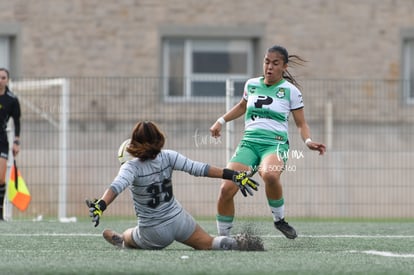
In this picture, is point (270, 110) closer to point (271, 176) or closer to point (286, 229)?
point (271, 176)

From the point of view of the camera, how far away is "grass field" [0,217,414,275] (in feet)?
31.5

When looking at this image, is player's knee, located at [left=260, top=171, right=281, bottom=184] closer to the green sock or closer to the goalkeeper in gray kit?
the green sock

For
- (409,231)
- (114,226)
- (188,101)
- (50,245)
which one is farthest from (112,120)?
(50,245)

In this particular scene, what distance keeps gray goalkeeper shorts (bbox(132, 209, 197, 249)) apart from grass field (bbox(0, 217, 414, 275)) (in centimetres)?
11

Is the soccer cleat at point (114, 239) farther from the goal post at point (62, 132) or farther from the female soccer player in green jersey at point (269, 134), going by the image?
the goal post at point (62, 132)

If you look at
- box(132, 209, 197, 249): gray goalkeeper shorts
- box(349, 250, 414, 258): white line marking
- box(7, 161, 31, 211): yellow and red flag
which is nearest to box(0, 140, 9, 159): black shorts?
box(7, 161, 31, 211): yellow and red flag

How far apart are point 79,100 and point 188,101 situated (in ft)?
9.74

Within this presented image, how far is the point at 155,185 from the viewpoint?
36.6 ft

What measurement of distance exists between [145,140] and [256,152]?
80.1 inches

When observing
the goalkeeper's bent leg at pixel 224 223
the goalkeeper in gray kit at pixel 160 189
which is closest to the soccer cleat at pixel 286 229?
the goalkeeper's bent leg at pixel 224 223

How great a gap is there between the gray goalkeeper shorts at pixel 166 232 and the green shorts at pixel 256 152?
57.7 inches

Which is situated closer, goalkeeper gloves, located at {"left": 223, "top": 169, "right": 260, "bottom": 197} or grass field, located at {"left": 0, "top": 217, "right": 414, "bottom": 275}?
grass field, located at {"left": 0, "top": 217, "right": 414, "bottom": 275}

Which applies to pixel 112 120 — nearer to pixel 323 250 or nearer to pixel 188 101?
pixel 188 101

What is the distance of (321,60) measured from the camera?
85.8 ft
